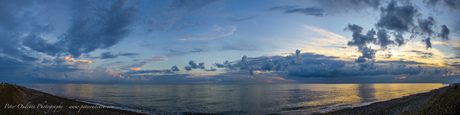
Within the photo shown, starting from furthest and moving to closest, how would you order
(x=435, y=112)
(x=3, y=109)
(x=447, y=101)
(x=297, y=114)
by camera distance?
1. (x=297, y=114)
2. (x=3, y=109)
3. (x=447, y=101)
4. (x=435, y=112)

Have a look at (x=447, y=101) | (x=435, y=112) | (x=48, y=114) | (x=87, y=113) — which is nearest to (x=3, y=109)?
(x=48, y=114)

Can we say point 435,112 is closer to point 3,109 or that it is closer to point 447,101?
point 447,101

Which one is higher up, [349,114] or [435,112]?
[435,112]

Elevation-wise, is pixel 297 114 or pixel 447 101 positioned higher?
pixel 447 101

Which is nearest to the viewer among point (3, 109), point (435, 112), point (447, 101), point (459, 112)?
point (459, 112)

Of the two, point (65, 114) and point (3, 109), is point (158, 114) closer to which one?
point (65, 114)

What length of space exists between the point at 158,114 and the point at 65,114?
15.4 meters

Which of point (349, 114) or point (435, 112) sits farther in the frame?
point (349, 114)

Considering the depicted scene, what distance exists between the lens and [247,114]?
42.6 metres

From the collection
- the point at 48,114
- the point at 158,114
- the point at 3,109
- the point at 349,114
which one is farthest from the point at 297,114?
the point at 3,109

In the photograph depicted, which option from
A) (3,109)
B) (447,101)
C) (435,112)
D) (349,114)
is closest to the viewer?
(435,112)

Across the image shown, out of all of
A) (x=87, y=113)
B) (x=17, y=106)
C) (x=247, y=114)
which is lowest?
(x=247, y=114)

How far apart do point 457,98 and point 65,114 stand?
4646 cm

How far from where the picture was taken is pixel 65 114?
98.7 ft
